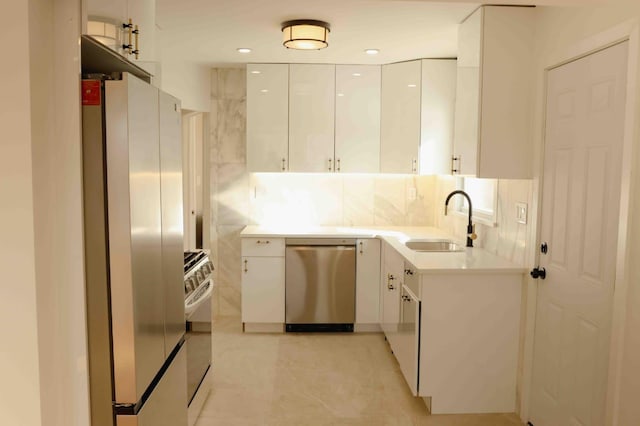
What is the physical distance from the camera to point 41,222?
4.82 ft

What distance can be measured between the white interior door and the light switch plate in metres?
0.19

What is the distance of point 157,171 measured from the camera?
6.46 feet

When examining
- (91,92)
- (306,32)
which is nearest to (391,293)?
(306,32)

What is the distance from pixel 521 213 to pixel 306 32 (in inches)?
70.0

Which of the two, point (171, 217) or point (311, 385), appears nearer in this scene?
point (171, 217)

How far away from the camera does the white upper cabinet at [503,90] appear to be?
3.00 m

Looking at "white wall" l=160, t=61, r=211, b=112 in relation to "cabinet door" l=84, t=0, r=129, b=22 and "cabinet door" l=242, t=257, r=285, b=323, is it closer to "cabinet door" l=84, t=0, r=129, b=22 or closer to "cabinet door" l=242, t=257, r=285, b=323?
"cabinet door" l=242, t=257, r=285, b=323

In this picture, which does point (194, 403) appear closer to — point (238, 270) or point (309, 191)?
point (238, 270)

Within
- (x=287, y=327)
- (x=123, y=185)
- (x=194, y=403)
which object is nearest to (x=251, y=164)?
(x=287, y=327)

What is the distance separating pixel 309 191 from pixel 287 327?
1.35 m

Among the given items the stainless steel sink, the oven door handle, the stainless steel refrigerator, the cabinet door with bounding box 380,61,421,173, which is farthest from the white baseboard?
the cabinet door with bounding box 380,61,421,173

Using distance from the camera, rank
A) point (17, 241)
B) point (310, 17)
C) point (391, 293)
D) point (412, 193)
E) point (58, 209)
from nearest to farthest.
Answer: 1. point (17, 241)
2. point (58, 209)
3. point (310, 17)
4. point (391, 293)
5. point (412, 193)

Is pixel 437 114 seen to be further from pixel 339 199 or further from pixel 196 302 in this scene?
pixel 196 302

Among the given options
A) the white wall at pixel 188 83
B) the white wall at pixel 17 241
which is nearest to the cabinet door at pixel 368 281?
the white wall at pixel 188 83
